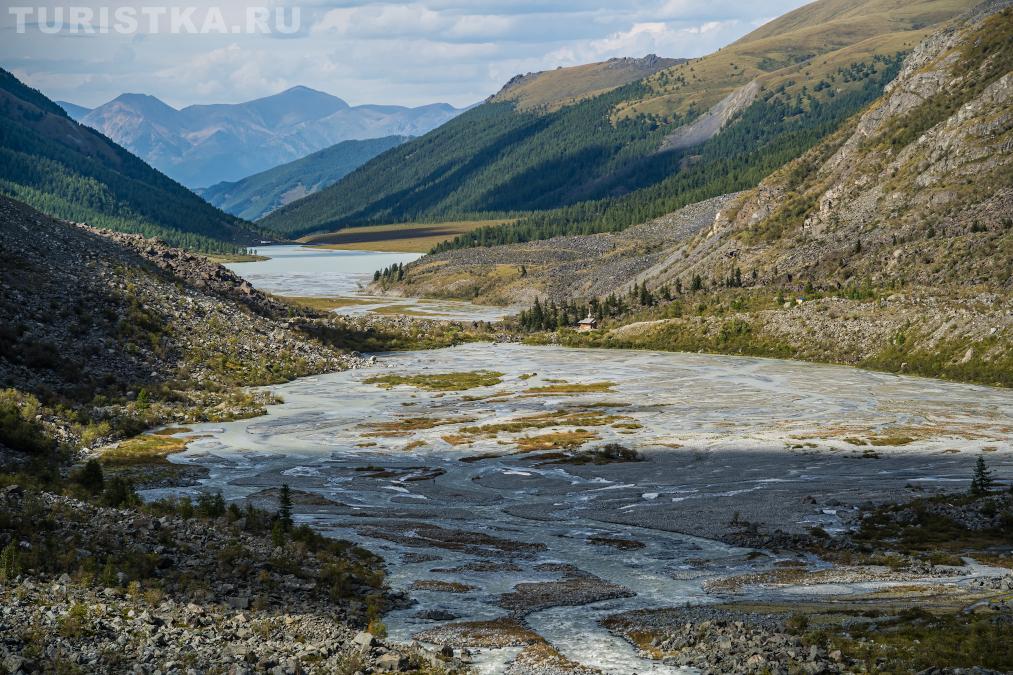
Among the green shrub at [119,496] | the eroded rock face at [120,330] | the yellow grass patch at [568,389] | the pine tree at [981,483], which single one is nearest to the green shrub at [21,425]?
the eroded rock face at [120,330]

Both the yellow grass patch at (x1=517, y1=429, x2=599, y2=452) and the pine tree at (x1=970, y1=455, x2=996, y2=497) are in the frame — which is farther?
the yellow grass patch at (x1=517, y1=429, x2=599, y2=452)

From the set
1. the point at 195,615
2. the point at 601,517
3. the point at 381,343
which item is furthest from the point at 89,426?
the point at 381,343

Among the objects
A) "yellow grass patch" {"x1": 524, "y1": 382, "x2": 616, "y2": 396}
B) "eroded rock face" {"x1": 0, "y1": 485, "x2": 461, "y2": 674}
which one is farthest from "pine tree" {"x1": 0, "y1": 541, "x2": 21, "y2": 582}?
"yellow grass patch" {"x1": 524, "y1": 382, "x2": 616, "y2": 396}

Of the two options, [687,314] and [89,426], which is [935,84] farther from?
[89,426]

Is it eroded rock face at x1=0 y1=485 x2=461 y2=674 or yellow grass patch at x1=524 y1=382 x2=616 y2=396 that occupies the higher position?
eroded rock face at x1=0 y1=485 x2=461 y2=674

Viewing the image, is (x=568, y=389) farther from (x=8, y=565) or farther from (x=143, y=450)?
(x=8, y=565)

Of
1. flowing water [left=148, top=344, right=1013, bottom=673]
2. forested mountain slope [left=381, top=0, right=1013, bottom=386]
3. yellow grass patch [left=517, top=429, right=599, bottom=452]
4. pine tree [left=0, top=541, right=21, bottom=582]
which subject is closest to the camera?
pine tree [left=0, top=541, right=21, bottom=582]

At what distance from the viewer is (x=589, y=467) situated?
248 ft

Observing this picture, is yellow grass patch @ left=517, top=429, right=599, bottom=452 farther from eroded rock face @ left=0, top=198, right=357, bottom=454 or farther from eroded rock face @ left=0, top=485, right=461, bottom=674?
eroded rock face @ left=0, top=485, right=461, bottom=674

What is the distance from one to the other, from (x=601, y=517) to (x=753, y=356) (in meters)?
90.4

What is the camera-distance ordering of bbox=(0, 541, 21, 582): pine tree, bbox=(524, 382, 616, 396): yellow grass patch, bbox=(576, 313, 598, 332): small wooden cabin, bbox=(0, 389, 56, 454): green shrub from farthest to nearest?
bbox=(576, 313, 598, 332): small wooden cabin → bbox=(524, 382, 616, 396): yellow grass patch → bbox=(0, 389, 56, 454): green shrub → bbox=(0, 541, 21, 582): pine tree

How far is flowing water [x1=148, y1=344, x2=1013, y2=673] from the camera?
151 ft

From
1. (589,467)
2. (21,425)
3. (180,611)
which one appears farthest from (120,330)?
(180,611)

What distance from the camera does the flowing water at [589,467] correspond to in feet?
151
